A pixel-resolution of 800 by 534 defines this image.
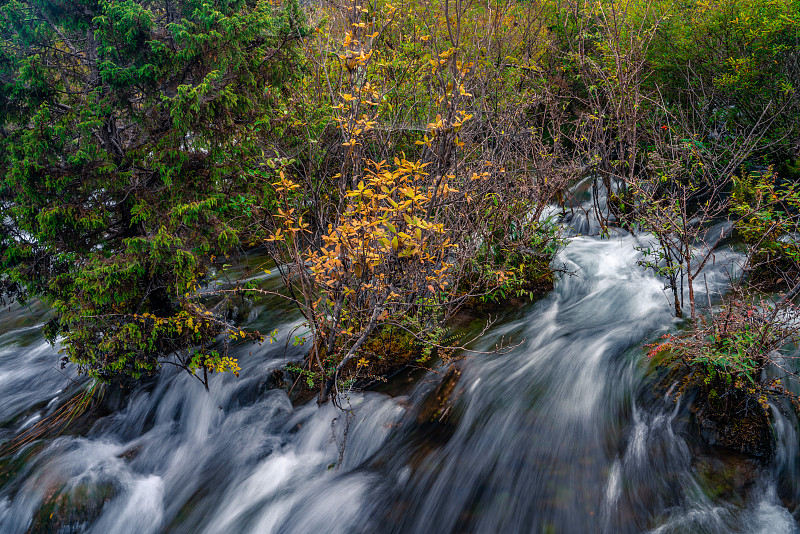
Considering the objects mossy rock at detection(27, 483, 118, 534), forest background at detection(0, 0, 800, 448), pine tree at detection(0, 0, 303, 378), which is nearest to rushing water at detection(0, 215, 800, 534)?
mossy rock at detection(27, 483, 118, 534)

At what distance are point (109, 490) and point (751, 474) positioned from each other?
18.6 feet

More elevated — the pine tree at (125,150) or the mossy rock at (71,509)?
the pine tree at (125,150)

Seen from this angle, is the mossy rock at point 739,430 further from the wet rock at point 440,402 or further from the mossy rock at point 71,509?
the mossy rock at point 71,509

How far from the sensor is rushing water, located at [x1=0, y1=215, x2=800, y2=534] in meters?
3.64

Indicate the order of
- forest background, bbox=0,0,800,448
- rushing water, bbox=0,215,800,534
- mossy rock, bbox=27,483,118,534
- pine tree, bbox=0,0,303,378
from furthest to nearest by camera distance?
pine tree, bbox=0,0,303,378 → mossy rock, bbox=27,483,118,534 → forest background, bbox=0,0,800,448 → rushing water, bbox=0,215,800,534

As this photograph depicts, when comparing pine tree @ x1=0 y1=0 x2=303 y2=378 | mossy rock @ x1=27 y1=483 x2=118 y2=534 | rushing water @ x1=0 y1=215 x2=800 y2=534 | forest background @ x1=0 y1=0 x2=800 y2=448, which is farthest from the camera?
pine tree @ x1=0 y1=0 x2=303 y2=378

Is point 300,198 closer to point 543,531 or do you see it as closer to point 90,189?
point 90,189

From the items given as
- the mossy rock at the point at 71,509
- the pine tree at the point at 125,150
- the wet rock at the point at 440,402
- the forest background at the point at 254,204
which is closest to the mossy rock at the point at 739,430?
the forest background at the point at 254,204

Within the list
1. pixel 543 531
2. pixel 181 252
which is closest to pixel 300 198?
pixel 181 252

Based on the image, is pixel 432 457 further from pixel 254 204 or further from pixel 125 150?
pixel 125 150

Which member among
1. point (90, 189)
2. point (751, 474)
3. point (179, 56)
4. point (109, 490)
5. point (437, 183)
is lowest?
point (751, 474)

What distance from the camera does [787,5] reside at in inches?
269

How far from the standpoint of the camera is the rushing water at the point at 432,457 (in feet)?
12.0

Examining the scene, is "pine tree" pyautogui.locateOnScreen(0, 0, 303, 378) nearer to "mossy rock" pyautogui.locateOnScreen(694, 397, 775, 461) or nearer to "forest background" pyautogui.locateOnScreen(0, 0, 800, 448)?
"forest background" pyautogui.locateOnScreen(0, 0, 800, 448)
